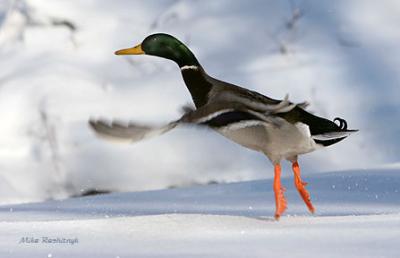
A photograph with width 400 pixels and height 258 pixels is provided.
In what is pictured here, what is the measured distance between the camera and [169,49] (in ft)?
18.1

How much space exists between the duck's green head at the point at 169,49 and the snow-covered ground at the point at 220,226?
0.78m

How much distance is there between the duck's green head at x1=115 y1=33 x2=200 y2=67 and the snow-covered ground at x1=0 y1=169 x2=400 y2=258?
2.56ft

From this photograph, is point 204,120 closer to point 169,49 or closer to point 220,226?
point 220,226

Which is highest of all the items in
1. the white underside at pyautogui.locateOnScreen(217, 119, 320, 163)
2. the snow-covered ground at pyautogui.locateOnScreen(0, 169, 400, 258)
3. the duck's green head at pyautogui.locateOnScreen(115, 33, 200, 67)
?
the duck's green head at pyautogui.locateOnScreen(115, 33, 200, 67)

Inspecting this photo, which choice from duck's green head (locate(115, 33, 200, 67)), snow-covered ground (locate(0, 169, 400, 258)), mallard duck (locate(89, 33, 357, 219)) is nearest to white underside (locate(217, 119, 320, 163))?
mallard duck (locate(89, 33, 357, 219))

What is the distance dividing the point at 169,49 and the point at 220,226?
0.97 meters

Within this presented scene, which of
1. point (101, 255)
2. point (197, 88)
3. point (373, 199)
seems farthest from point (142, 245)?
point (373, 199)

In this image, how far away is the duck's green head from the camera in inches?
215

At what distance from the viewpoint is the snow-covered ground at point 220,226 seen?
176 inches

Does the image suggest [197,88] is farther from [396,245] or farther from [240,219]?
[396,245]

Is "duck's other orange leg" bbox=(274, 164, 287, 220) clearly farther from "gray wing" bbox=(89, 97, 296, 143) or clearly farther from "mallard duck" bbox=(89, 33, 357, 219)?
"gray wing" bbox=(89, 97, 296, 143)

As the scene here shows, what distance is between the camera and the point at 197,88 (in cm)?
539

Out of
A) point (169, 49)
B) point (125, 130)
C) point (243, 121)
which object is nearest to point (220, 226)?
point (243, 121)

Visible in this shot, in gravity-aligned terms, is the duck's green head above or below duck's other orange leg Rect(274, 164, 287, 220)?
above
